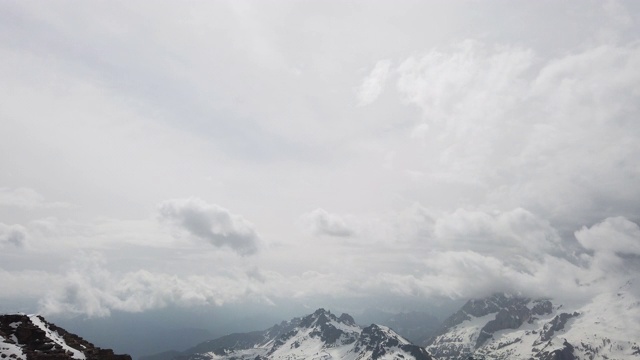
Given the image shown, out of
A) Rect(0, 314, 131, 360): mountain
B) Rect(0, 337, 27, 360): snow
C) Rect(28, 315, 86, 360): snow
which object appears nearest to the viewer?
Rect(0, 337, 27, 360): snow

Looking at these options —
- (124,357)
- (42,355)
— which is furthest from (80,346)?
(42,355)

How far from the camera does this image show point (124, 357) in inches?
4043

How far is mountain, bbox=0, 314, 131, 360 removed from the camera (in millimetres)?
82500

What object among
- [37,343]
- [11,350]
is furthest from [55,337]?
[11,350]

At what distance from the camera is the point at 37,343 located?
307 ft

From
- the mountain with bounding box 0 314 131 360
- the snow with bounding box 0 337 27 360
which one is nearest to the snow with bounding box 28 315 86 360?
the mountain with bounding box 0 314 131 360

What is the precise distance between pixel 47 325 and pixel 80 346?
635 inches

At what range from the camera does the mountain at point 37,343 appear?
3248 inches

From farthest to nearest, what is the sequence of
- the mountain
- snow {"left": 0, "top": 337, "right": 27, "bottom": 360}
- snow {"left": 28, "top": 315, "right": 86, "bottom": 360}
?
1. snow {"left": 28, "top": 315, "right": 86, "bottom": 360}
2. the mountain
3. snow {"left": 0, "top": 337, "right": 27, "bottom": 360}

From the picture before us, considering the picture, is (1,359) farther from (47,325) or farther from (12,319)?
(47,325)

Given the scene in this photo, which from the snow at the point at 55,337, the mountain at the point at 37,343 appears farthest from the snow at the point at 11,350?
the snow at the point at 55,337

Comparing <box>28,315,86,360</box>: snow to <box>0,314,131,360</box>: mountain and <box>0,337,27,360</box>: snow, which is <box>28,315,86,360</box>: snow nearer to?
<box>0,314,131,360</box>: mountain

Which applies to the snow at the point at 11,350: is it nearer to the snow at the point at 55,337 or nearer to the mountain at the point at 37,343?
the mountain at the point at 37,343

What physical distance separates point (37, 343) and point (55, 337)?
1031cm
